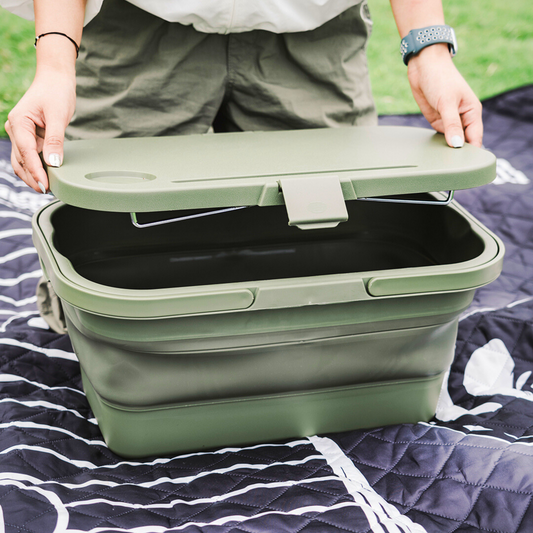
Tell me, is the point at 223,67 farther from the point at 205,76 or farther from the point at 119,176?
the point at 119,176

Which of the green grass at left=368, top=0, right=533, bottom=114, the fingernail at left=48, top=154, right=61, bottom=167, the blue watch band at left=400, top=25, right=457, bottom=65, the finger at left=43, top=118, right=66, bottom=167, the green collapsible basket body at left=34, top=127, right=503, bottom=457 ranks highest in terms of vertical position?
the blue watch band at left=400, top=25, right=457, bottom=65

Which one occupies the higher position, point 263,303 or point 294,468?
point 263,303

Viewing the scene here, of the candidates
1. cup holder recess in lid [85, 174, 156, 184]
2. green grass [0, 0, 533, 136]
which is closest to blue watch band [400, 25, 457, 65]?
cup holder recess in lid [85, 174, 156, 184]

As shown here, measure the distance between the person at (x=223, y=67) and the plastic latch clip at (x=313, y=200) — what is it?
252 mm

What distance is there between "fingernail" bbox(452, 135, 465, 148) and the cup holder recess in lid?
42cm

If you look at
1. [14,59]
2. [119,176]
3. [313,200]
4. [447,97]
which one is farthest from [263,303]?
[14,59]

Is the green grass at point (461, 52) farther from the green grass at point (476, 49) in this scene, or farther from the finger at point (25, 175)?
the finger at point (25, 175)

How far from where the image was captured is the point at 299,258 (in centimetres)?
101

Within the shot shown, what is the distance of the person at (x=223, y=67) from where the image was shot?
0.80 meters

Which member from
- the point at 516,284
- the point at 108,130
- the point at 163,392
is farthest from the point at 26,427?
the point at 516,284

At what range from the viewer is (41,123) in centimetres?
70

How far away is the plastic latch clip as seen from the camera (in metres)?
0.63

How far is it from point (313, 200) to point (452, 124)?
291 mm

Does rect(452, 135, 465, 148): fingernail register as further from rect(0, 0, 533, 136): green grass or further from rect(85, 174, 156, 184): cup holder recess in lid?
rect(0, 0, 533, 136): green grass
